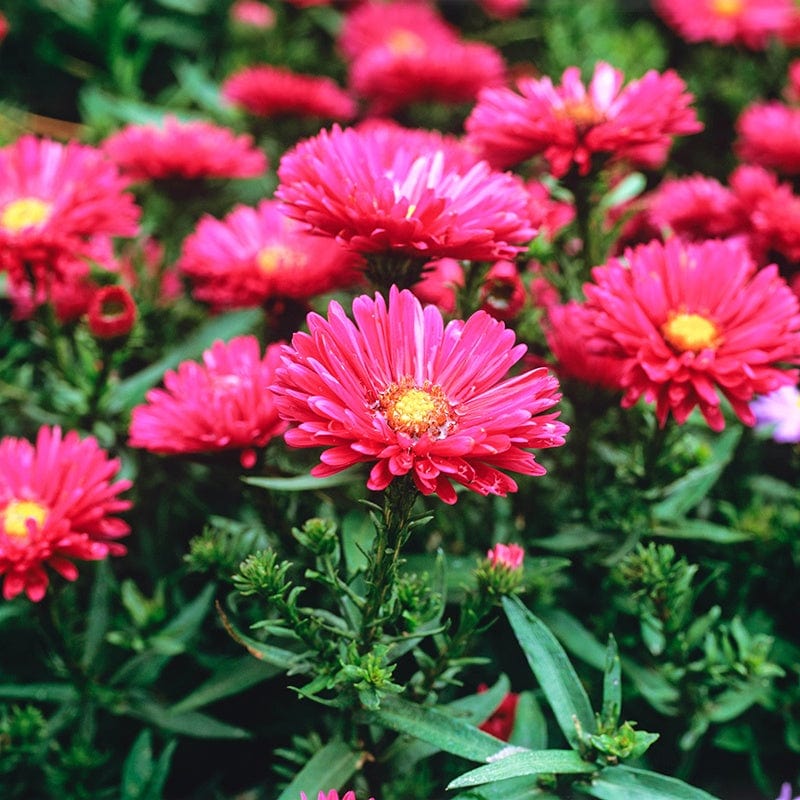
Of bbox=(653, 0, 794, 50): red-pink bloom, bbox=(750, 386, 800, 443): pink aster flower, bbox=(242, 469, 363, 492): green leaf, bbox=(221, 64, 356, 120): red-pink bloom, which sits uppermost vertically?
bbox=(653, 0, 794, 50): red-pink bloom

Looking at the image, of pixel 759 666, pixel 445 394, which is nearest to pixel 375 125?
pixel 445 394

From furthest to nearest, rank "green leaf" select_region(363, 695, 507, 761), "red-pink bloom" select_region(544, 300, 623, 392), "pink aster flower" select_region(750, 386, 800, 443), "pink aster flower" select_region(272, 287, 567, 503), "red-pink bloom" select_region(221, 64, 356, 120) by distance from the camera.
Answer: "red-pink bloom" select_region(221, 64, 356, 120)
"pink aster flower" select_region(750, 386, 800, 443)
"red-pink bloom" select_region(544, 300, 623, 392)
"green leaf" select_region(363, 695, 507, 761)
"pink aster flower" select_region(272, 287, 567, 503)

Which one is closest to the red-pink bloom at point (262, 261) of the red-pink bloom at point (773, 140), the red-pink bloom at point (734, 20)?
the red-pink bloom at point (773, 140)

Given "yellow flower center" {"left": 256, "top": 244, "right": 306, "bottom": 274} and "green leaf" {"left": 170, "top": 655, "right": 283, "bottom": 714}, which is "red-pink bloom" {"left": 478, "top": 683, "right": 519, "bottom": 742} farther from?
"yellow flower center" {"left": 256, "top": 244, "right": 306, "bottom": 274}

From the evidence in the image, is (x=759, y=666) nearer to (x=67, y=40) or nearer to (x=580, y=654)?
(x=580, y=654)

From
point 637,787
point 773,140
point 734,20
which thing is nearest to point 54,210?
point 637,787

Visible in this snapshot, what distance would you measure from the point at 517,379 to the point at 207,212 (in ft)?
3.62

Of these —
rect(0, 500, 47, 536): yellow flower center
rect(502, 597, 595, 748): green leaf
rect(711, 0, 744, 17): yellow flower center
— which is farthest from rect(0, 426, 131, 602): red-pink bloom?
rect(711, 0, 744, 17): yellow flower center

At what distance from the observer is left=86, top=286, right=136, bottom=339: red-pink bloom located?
1050mm

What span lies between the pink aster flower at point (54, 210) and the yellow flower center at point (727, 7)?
54.7 inches

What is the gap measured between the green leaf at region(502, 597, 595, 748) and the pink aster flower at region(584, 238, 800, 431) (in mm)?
218

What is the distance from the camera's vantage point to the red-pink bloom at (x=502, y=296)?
0.96 meters

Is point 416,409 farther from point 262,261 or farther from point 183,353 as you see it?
point 183,353

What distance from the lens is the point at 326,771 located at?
805mm
